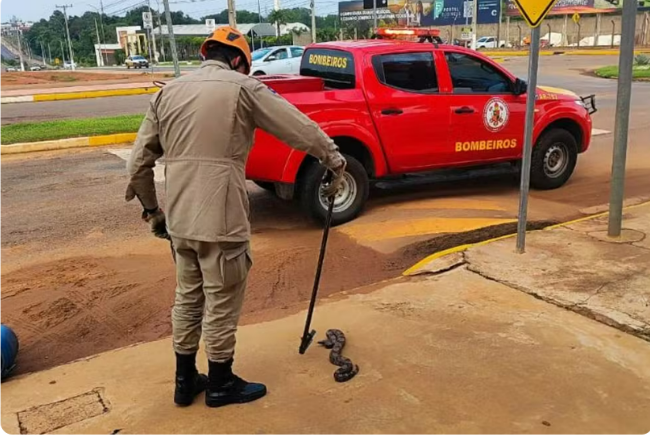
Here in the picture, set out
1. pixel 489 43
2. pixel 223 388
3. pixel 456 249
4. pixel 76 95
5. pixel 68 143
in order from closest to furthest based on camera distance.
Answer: pixel 223 388
pixel 456 249
pixel 68 143
pixel 76 95
pixel 489 43

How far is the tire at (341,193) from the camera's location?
21.6 ft

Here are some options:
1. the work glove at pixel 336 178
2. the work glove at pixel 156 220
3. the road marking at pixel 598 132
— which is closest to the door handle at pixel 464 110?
the work glove at pixel 336 178

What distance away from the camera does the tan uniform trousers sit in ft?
10.1

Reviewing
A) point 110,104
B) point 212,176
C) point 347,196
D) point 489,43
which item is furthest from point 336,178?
point 489,43

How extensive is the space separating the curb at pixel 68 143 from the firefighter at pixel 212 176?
976 centimetres

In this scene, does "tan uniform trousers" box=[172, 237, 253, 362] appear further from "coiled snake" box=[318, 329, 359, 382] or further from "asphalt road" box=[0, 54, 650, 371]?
"asphalt road" box=[0, 54, 650, 371]

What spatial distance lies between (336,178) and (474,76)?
464 centimetres

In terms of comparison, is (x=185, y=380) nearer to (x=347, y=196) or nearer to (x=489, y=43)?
(x=347, y=196)

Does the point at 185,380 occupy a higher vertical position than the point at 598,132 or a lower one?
higher

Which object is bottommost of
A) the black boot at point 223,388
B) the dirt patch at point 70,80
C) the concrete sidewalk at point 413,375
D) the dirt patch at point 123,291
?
the dirt patch at point 123,291

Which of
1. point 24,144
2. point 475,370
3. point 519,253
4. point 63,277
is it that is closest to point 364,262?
point 519,253

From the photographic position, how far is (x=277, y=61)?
23.1m

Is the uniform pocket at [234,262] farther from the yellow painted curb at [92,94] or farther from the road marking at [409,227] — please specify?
the yellow painted curb at [92,94]

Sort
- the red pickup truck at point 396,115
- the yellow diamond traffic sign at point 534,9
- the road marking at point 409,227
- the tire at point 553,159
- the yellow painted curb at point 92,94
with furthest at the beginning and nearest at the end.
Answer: the yellow painted curb at point 92,94
the tire at point 553,159
the red pickup truck at point 396,115
the road marking at point 409,227
the yellow diamond traffic sign at point 534,9
